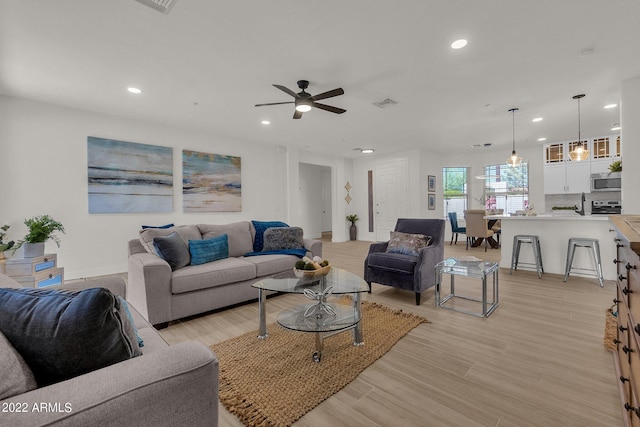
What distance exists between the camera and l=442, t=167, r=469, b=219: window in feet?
28.7

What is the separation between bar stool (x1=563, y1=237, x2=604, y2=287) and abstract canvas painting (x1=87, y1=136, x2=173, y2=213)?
6.42 m

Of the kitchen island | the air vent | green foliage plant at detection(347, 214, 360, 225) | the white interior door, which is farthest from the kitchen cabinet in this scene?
the air vent

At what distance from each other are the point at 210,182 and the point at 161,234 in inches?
117

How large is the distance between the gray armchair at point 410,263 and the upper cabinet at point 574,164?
5.45 m

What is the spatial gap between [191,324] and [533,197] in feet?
28.4

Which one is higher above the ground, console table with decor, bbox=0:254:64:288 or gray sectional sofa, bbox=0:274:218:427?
gray sectional sofa, bbox=0:274:218:427

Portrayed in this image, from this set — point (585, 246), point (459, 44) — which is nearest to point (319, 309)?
point (459, 44)

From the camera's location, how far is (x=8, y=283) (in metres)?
1.31

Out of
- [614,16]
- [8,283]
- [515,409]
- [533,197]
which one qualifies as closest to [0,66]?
[8,283]

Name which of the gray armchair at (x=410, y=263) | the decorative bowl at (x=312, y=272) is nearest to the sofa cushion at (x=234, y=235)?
the decorative bowl at (x=312, y=272)

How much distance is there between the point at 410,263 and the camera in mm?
3102

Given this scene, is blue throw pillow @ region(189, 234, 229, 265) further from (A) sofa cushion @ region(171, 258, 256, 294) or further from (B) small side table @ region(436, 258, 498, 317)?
(B) small side table @ region(436, 258, 498, 317)

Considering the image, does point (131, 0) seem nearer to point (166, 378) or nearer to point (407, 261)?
point (166, 378)

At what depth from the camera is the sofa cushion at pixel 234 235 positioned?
3.58 meters
